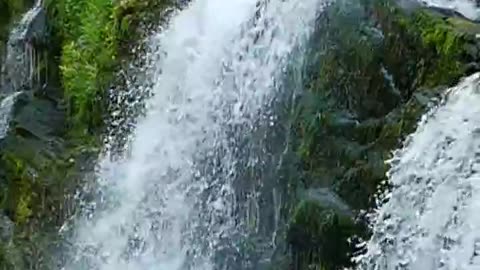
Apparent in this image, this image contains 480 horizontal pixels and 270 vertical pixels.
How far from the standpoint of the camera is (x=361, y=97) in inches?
242

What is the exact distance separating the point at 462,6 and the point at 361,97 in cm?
88

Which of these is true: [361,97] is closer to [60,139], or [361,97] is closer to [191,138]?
[191,138]

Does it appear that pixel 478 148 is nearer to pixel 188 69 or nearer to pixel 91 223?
pixel 188 69

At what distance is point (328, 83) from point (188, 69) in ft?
4.34

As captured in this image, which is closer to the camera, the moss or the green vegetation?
the moss

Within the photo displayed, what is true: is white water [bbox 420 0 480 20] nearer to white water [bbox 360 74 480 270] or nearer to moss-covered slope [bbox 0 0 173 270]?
white water [bbox 360 74 480 270]

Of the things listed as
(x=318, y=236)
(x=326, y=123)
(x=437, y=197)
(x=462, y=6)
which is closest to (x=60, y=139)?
(x=326, y=123)

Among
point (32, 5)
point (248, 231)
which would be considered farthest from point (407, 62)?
point (32, 5)

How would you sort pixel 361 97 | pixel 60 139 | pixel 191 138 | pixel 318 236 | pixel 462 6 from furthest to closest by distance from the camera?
pixel 60 139 → pixel 191 138 → pixel 462 6 → pixel 361 97 → pixel 318 236

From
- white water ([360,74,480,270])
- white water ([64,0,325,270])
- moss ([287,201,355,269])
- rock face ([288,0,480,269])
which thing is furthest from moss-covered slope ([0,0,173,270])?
white water ([360,74,480,270])

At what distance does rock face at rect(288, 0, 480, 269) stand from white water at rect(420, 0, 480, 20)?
0.20 m

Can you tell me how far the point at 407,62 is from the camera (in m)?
6.02

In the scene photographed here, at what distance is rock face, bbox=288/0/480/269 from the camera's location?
19.0 feet

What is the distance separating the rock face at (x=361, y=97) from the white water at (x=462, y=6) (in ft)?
0.64
